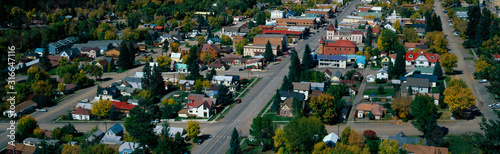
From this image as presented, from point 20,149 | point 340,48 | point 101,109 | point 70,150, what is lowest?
point 20,149

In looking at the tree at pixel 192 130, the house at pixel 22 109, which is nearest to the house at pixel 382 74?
the tree at pixel 192 130

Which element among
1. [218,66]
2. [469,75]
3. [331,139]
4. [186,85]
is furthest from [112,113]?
[469,75]

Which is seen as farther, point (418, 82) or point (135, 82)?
point (135, 82)

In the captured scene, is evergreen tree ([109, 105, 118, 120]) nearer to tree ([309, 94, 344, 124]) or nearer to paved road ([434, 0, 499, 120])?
tree ([309, 94, 344, 124])

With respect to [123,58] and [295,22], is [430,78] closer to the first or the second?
[123,58]

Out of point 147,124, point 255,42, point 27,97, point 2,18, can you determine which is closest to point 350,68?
point 255,42
